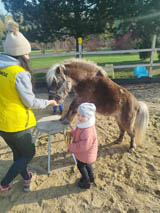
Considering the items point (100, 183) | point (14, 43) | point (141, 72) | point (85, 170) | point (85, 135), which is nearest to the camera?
point (14, 43)

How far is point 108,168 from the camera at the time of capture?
276 centimetres

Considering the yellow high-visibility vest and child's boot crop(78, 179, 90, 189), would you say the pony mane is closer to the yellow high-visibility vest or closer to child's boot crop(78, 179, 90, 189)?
the yellow high-visibility vest

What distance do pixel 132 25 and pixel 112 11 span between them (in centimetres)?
113

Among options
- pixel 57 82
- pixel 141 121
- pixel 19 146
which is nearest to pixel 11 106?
pixel 19 146

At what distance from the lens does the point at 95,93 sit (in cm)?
277

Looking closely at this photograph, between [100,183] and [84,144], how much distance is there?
922 millimetres

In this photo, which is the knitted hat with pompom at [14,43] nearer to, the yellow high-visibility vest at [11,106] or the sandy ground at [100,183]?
the yellow high-visibility vest at [11,106]

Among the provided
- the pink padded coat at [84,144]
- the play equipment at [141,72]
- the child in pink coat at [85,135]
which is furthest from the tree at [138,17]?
the pink padded coat at [84,144]

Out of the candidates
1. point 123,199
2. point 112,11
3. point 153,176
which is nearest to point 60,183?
point 123,199

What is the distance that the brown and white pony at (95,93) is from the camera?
254 centimetres

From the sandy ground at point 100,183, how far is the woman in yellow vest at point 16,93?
80 centimetres

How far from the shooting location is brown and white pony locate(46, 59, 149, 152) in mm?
2535

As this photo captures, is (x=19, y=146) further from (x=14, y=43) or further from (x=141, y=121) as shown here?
(x=141, y=121)

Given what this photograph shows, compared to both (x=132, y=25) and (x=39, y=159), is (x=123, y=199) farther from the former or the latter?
(x=132, y=25)
